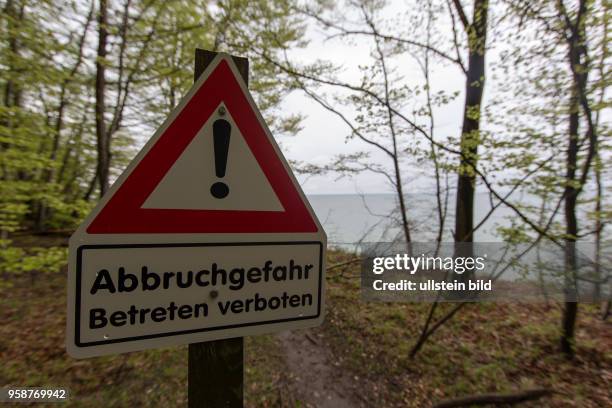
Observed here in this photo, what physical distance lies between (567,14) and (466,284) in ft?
14.4

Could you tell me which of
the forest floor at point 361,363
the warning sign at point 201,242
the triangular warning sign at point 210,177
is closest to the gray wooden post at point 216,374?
the warning sign at point 201,242

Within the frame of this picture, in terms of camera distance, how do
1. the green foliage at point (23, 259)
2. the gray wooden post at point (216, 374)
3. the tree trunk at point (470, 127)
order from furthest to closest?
the tree trunk at point (470, 127) → the green foliage at point (23, 259) → the gray wooden post at point (216, 374)

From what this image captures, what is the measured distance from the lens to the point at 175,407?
3.28 metres

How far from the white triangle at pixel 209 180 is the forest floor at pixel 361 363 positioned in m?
3.64

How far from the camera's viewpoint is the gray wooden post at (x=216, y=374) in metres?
0.96

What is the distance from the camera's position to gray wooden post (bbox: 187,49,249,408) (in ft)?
3.14

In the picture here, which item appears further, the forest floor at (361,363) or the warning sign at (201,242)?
the forest floor at (361,363)

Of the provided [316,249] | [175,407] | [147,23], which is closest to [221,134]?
[316,249]

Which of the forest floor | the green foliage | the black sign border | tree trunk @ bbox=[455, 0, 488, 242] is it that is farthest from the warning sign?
the green foliage

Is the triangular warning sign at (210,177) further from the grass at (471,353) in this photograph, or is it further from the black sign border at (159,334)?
the grass at (471,353)

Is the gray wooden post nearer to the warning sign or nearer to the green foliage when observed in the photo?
the warning sign

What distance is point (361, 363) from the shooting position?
4.39m

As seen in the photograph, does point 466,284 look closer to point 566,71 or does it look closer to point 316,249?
point 566,71

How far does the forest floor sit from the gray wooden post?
3123 mm
